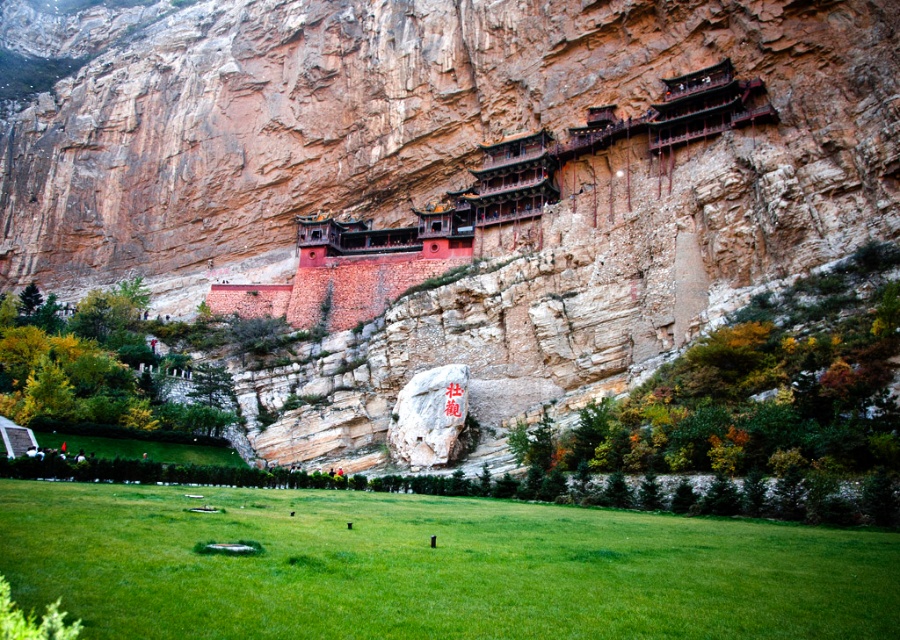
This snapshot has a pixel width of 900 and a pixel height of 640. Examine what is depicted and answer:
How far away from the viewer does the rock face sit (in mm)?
28938

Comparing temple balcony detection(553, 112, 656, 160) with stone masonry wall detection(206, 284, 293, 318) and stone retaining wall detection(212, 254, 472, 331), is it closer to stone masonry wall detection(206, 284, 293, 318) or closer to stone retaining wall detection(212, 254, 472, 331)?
stone retaining wall detection(212, 254, 472, 331)

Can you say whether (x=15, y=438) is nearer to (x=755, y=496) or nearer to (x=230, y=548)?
(x=230, y=548)

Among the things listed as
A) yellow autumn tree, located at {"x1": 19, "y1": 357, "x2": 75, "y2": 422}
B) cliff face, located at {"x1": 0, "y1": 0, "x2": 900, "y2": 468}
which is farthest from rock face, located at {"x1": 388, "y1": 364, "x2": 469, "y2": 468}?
yellow autumn tree, located at {"x1": 19, "y1": 357, "x2": 75, "y2": 422}

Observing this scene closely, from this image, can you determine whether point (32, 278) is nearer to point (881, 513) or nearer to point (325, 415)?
point (325, 415)

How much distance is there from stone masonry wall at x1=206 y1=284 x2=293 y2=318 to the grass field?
30.2m

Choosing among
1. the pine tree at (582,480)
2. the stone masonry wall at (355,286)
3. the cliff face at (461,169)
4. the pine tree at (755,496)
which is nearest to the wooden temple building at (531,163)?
the cliff face at (461,169)

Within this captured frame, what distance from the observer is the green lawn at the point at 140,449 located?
24375 mm

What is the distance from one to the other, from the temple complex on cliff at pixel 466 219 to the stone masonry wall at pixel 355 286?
0.06 meters

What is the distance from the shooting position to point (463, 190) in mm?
40500

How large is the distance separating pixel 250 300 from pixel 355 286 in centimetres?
738

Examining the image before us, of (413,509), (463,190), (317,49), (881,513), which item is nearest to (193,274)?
(317,49)

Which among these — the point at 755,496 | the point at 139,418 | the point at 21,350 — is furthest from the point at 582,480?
the point at 21,350

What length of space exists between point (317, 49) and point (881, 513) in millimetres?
45011

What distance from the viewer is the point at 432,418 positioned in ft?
97.1
